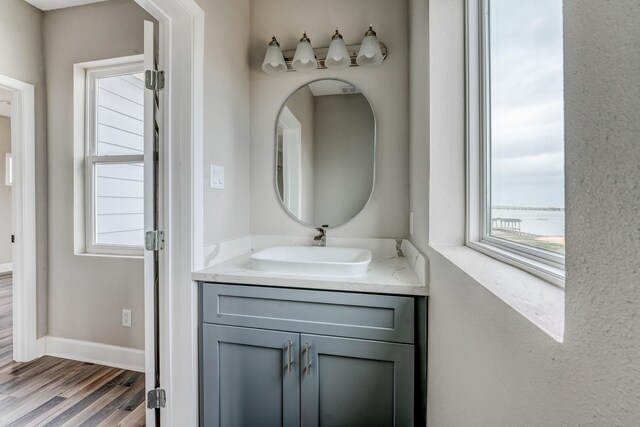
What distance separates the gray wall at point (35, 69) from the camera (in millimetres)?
1977

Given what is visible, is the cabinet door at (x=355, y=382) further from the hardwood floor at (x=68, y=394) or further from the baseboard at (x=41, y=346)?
the baseboard at (x=41, y=346)

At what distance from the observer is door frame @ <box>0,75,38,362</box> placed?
2047mm

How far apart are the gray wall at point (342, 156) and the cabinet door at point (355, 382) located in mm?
814

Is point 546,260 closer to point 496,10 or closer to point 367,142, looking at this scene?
point 496,10

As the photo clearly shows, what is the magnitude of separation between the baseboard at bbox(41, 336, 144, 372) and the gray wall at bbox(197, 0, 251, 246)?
1.22 m

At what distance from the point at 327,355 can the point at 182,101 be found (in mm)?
1280

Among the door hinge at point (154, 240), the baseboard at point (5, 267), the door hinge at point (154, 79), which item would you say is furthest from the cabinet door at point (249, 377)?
the baseboard at point (5, 267)

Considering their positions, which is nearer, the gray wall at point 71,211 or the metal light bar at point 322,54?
the metal light bar at point 322,54

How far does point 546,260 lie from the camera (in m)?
0.57

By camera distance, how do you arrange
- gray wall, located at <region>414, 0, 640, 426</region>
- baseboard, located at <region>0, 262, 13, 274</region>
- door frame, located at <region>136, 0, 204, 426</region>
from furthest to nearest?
1. baseboard, located at <region>0, 262, 13, 274</region>
2. door frame, located at <region>136, 0, 204, 426</region>
3. gray wall, located at <region>414, 0, 640, 426</region>

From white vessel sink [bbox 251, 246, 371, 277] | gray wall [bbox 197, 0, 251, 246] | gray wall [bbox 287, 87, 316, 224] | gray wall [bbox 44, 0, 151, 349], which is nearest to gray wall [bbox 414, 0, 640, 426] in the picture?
white vessel sink [bbox 251, 246, 371, 277]

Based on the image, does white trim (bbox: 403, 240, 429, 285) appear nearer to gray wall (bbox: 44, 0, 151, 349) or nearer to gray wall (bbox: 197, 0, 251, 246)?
gray wall (bbox: 197, 0, 251, 246)

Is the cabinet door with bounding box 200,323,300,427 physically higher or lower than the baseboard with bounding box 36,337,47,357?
higher

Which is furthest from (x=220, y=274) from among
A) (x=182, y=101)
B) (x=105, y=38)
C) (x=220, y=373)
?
(x=105, y=38)
